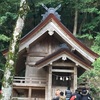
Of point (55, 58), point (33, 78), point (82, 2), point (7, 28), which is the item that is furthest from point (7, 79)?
point (82, 2)

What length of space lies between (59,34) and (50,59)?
1483 mm

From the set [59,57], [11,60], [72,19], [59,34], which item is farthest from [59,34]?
[72,19]

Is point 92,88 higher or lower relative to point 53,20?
lower

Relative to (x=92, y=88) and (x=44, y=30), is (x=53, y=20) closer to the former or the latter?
(x=44, y=30)

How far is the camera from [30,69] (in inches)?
539

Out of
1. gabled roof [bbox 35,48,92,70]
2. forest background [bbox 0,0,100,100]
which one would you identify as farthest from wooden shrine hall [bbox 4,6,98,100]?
forest background [bbox 0,0,100,100]

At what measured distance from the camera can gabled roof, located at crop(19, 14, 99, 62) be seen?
12680 millimetres

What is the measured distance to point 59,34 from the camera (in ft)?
42.2

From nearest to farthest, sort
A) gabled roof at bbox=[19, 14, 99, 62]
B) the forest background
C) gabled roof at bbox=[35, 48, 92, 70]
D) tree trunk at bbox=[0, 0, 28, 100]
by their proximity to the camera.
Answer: tree trunk at bbox=[0, 0, 28, 100] < gabled roof at bbox=[35, 48, 92, 70] < gabled roof at bbox=[19, 14, 99, 62] < the forest background

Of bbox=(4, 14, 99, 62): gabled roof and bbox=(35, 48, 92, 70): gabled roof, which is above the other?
bbox=(4, 14, 99, 62): gabled roof

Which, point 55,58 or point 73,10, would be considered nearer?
point 55,58

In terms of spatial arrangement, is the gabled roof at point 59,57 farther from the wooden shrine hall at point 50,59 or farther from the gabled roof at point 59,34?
the gabled roof at point 59,34

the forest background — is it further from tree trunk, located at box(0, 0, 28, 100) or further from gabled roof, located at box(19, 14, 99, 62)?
tree trunk, located at box(0, 0, 28, 100)

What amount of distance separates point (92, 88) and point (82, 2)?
9.67 metres
